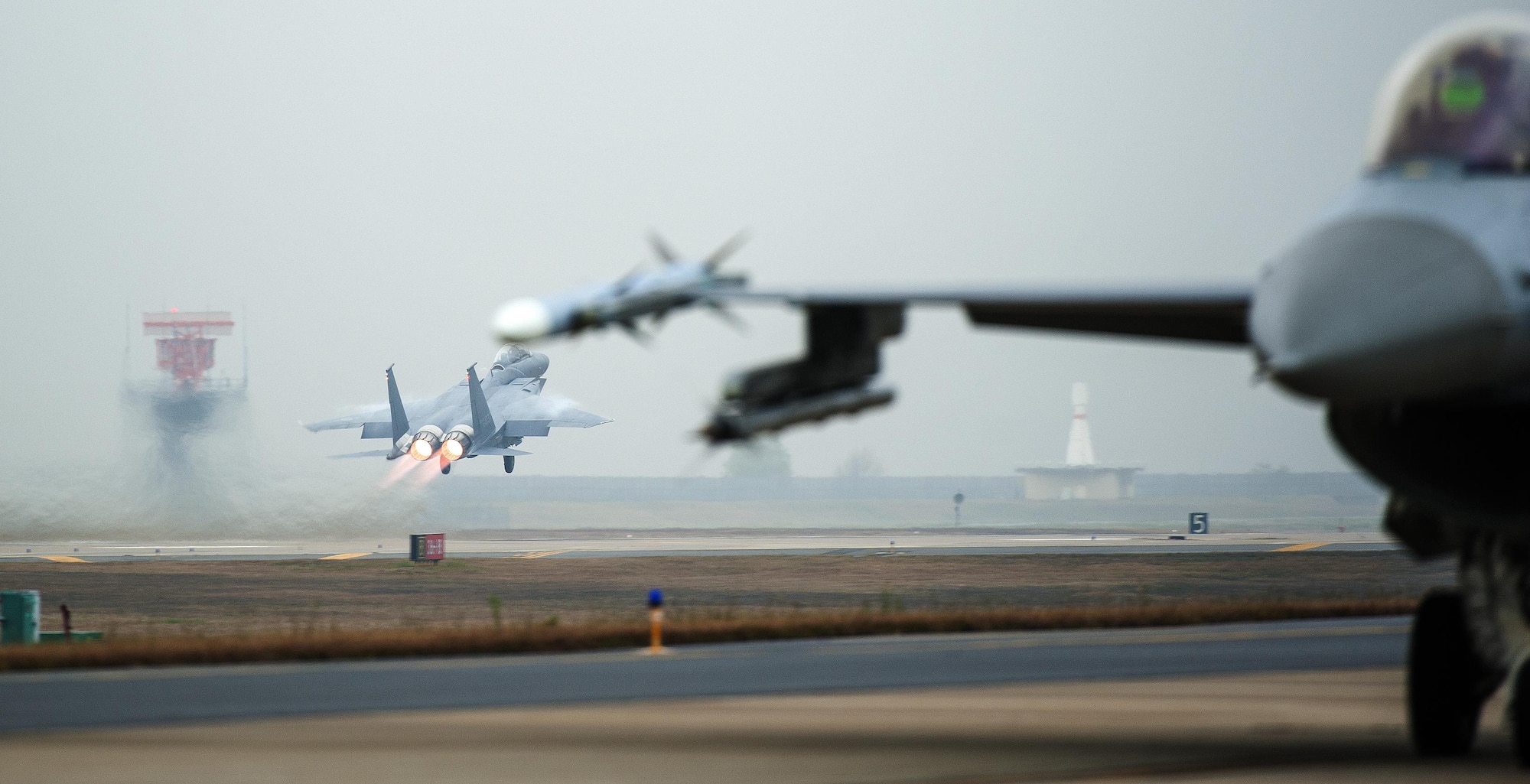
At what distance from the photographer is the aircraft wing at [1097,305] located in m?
11.9

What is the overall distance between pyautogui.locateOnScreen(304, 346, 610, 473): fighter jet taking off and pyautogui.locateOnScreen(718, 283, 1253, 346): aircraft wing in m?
82.8

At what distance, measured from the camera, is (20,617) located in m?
32.4

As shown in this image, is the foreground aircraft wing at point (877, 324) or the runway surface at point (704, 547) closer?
the foreground aircraft wing at point (877, 324)

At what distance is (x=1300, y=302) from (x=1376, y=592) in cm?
4062

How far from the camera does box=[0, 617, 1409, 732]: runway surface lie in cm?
1947

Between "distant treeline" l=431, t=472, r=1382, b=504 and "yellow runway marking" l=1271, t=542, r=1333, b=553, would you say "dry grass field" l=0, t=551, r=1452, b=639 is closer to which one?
"yellow runway marking" l=1271, t=542, r=1333, b=553

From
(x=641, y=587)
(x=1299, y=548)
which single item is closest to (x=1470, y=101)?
(x=641, y=587)

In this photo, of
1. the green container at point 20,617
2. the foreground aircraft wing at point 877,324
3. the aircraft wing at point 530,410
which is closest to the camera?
the foreground aircraft wing at point 877,324

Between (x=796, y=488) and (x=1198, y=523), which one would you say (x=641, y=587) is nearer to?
(x=1198, y=523)

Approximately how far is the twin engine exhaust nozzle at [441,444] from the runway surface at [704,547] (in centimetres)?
523

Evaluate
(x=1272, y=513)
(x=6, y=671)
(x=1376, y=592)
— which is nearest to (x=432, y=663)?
(x=6, y=671)

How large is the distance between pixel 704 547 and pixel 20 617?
180ft

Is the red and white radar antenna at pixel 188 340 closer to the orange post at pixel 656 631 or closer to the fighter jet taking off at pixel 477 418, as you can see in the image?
the fighter jet taking off at pixel 477 418

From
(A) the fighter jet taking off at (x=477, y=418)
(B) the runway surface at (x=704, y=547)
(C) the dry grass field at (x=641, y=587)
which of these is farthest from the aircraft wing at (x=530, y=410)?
(C) the dry grass field at (x=641, y=587)
